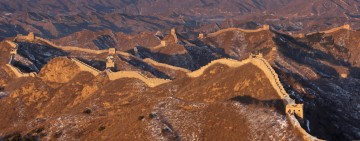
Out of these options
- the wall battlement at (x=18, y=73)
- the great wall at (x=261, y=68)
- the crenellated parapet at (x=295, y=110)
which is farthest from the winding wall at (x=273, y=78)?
the wall battlement at (x=18, y=73)

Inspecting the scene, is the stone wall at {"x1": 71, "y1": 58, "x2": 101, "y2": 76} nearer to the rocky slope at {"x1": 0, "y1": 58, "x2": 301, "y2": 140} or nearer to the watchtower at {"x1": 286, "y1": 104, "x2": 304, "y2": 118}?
the rocky slope at {"x1": 0, "y1": 58, "x2": 301, "y2": 140}

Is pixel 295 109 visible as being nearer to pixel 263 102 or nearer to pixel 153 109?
pixel 263 102

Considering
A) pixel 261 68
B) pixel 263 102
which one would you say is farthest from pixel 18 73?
pixel 263 102

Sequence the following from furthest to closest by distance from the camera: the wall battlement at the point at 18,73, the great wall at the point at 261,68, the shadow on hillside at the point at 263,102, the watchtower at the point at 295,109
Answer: the wall battlement at the point at 18,73 → the shadow on hillside at the point at 263,102 → the watchtower at the point at 295,109 → the great wall at the point at 261,68

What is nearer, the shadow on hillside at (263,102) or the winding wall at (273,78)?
the winding wall at (273,78)

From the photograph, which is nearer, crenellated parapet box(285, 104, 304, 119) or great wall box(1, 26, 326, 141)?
great wall box(1, 26, 326, 141)

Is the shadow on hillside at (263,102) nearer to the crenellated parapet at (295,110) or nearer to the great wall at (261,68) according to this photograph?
the great wall at (261,68)

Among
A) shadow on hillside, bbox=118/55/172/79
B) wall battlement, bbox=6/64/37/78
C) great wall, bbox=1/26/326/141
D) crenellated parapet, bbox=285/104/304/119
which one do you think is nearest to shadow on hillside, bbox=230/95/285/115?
great wall, bbox=1/26/326/141

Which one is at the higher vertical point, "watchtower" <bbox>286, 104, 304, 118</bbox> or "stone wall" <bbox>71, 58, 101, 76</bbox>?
"watchtower" <bbox>286, 104, 304, 118</bbox>
